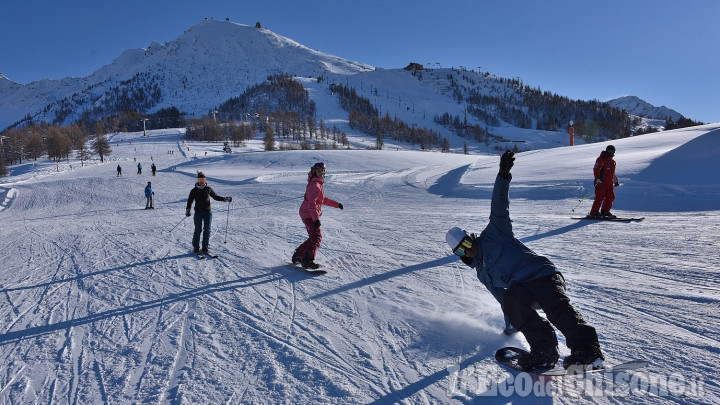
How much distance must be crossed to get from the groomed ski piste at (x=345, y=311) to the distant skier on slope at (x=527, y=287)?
0.37 meters

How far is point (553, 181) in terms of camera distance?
1462 cm

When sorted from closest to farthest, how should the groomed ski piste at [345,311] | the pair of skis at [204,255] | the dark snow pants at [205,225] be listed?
1. the groomed ski piste at [345,311]
2. the pair of skis at [204,255]
3. the dark snow pants at [205,225]

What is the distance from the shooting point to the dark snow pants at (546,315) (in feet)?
8.47

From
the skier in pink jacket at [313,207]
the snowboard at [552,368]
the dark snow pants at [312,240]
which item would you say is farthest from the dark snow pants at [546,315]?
the dark snow pants at [312,240]

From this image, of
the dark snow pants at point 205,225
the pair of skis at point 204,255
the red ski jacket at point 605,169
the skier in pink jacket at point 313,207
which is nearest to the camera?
the skier in pink jacket at point 313,207

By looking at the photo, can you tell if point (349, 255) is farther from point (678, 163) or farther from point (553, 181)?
point (678, 163)

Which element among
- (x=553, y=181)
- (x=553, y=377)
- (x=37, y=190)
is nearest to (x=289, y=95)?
(x=37, y=190)

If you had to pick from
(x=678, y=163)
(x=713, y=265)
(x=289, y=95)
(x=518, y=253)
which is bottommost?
(x=713, y=265)

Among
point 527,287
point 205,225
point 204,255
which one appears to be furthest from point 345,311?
point 205,225

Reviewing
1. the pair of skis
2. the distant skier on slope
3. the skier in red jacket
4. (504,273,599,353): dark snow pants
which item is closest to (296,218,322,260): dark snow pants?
the pair of skis

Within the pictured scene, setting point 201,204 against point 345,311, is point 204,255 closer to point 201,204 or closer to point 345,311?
point 201,204

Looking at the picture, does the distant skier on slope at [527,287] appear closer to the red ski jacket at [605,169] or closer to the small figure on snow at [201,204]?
the small figure on snow at [201,204]

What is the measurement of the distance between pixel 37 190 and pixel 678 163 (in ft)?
120

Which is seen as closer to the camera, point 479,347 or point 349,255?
point 479,347
